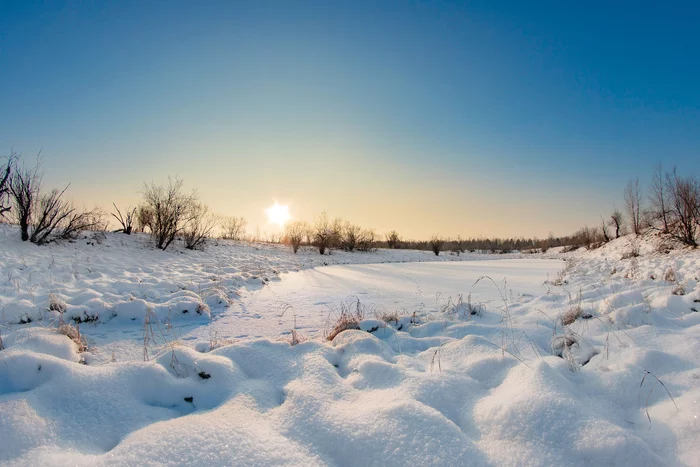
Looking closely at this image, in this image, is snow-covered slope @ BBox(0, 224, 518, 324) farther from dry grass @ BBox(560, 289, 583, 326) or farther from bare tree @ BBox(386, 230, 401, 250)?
bare tree @ BBox(386, 230, 401, 250)

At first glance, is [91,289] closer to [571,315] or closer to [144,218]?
[571,315]

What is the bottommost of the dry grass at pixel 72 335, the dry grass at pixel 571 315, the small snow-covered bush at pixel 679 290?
the dry grass at pixel 72 335

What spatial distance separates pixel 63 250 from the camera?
36.3ft

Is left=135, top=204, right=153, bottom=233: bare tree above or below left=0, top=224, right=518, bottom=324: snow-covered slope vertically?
above

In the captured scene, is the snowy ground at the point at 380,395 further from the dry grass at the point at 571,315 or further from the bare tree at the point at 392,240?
the bare tree at the point at 392,240

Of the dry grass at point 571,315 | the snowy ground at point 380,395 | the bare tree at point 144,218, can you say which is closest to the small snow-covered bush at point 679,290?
the snowy ground at point 380,395

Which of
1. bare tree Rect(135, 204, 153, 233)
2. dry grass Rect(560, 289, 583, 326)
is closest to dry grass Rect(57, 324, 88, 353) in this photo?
dry grass Rect(560, 289, 583, 326)

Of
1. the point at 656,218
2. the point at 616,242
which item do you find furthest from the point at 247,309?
the point at 616,242

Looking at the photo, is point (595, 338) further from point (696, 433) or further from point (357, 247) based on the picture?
point (357, 247)

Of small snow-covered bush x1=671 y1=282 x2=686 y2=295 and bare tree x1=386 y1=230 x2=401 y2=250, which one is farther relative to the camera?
bare tree x1=386 y1=230 x2=401 y2=250

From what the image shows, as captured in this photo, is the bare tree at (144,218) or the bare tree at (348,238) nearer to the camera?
the bare tree at (144,218)

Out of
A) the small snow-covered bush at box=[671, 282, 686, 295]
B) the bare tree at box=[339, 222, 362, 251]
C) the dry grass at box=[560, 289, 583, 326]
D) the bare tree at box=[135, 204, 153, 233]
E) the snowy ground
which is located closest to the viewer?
the snowy ground

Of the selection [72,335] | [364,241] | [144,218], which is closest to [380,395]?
[72,335]

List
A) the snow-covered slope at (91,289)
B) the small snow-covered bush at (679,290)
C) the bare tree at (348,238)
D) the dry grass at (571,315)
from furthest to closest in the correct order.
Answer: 1. the bare tree at (348,238)
2. the snow-covered slope at (91,289)
3. the small snow-covered bush at (679,290)
4. the dry grass at (571,315)
